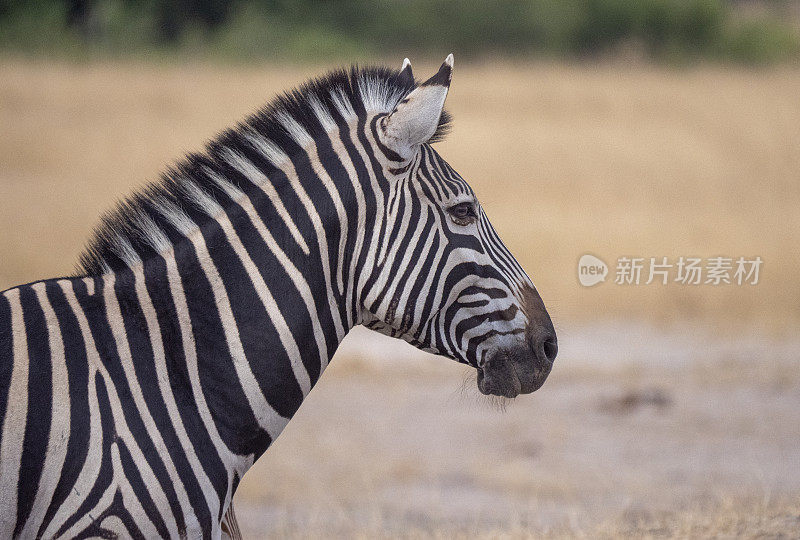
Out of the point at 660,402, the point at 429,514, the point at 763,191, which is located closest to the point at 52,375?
the point at 429,514

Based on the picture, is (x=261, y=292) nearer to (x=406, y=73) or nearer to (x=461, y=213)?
(x=461, y=213)

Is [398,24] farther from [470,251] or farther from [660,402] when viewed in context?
[470,251]

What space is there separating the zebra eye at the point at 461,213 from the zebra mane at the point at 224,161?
1.21 ft

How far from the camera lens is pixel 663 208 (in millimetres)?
13211

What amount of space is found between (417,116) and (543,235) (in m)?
9.68

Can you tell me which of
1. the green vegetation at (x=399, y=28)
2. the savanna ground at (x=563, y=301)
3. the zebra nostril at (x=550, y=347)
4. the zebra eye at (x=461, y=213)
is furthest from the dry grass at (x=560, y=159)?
the zebra eye at (x=461, y=213)

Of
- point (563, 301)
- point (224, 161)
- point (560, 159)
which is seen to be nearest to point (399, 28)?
point (560, 159)

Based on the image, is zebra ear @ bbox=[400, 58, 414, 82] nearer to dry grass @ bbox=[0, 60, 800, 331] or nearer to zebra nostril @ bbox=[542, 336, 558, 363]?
zebra nostril @ bbox=[542, 336, 558, 363]

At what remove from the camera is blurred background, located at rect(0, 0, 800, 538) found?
652 cm

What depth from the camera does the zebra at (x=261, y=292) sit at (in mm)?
2621

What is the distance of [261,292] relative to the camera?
9.20ft

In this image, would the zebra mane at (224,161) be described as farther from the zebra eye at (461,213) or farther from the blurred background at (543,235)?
the blurred background at (543,235)

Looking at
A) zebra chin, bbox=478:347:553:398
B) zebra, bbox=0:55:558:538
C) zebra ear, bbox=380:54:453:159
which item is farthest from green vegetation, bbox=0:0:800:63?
zebra chin, bbox=478:347:553:398

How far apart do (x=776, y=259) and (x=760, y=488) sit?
6.49 m
